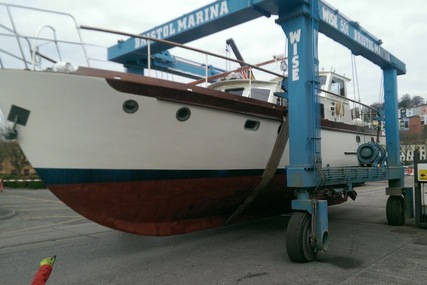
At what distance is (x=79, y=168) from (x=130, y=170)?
69 centimetres

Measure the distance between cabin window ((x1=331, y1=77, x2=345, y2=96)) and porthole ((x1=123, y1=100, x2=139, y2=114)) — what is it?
20.9 ft

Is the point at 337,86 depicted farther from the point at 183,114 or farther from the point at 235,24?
the point at 183,114

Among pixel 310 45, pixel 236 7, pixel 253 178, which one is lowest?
pixel 253 178

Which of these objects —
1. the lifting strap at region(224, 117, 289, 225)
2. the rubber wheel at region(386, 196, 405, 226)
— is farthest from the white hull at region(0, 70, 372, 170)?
the rubber wheel at region(386, 196, 405, 226)

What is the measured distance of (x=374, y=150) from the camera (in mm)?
7465

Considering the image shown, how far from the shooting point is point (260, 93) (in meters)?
7.76

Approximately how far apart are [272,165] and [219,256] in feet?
6.03

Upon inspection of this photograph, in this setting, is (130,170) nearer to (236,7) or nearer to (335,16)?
(236,7)

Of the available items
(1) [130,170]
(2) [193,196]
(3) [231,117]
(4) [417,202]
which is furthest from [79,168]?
(4) [417,202]

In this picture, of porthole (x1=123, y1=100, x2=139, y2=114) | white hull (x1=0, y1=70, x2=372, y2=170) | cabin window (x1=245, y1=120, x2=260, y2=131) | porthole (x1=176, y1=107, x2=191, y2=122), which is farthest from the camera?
cabin window (x1=245, y1=120, x2=260, y2=131)

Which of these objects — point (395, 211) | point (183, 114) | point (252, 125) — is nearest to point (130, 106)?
point (183, 114)

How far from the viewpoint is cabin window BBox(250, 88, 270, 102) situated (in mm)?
7723

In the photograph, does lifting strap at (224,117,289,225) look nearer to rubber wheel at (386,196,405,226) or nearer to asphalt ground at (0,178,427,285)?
asphalt ground at (0,178,427,285)

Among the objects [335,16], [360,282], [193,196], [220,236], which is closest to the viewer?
[360,282]
